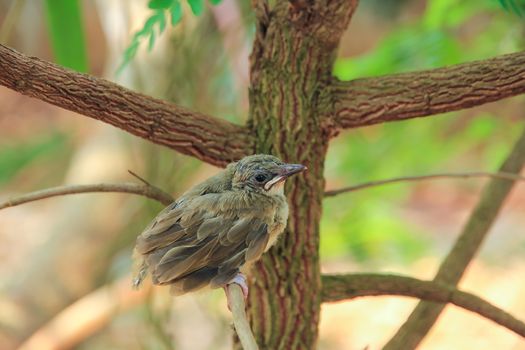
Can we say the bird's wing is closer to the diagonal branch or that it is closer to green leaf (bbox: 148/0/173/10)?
the diagonal branch

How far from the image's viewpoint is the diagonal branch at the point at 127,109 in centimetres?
118

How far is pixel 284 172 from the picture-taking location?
1.22 meters

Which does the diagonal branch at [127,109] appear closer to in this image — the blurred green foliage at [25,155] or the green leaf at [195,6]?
the green leaf at [195,6]

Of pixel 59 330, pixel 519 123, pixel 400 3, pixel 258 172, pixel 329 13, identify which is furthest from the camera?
pixel 400 3

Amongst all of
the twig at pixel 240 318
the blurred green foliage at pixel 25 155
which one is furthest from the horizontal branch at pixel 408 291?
the blurred green foliage at pixel 25 155

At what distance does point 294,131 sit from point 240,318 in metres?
0.49

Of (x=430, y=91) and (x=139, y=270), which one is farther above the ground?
(x=430, y=91)

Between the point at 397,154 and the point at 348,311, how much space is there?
8.30 ft

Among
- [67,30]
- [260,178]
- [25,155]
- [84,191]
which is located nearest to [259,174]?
[260,178]

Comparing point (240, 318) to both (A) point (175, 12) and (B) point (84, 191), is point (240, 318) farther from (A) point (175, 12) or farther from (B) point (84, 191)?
(A) point (175, 12)

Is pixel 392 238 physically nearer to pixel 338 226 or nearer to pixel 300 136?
pixel 338 226

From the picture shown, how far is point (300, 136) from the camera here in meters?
1.40

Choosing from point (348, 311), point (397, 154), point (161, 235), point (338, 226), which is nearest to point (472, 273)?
point (348, 311)

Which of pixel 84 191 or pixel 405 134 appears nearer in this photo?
pixel 84 191
